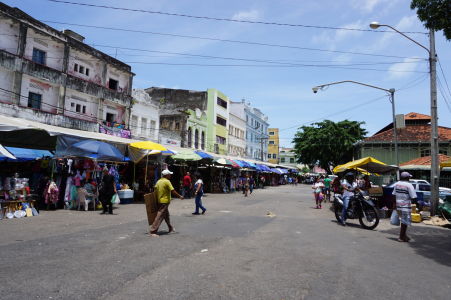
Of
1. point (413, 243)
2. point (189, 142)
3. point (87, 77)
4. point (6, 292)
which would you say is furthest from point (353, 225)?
point (189, 142)

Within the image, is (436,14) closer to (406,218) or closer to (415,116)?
(406,218)

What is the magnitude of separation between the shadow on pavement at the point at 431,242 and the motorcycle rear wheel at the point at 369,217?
0.39 m

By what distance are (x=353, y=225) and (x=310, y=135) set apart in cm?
3918

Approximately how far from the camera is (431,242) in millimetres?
8719

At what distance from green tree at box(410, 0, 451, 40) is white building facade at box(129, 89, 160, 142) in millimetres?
25787

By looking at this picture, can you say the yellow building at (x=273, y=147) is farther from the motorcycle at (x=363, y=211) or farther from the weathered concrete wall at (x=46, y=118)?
the motorcycle at (x=363, y=211)

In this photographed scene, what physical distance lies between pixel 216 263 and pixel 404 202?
5770 mm

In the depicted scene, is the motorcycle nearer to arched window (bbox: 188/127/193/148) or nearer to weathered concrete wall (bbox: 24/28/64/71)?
weathered concrete wall (bbox: 24/28/64/71)

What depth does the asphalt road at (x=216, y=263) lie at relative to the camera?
434 centimetres

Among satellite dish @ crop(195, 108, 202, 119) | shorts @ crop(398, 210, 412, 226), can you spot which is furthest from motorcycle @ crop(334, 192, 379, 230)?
satellite dish @ crop(195, 108, 202, 119)

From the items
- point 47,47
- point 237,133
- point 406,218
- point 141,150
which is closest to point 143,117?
point 47,47

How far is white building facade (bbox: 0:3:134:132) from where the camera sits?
21203 millimetres

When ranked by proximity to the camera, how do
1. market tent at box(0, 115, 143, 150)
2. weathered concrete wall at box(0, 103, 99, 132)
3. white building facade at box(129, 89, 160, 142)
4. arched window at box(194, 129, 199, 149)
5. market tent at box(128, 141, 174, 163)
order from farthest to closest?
arched window at box(194, 129, 199, 149) < white building facade at box(129, 89, 160, 142) < weathered concrete wall at box(0, 103, 99, 132) < market tent at box(128, 141, 174, 163) < market tent at box(0, 115, 143, 150)

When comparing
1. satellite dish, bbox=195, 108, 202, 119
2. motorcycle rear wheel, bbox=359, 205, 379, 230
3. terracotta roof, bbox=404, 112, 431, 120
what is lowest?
motorcycle rear wheel, bbox=359, 205, 379, 230
